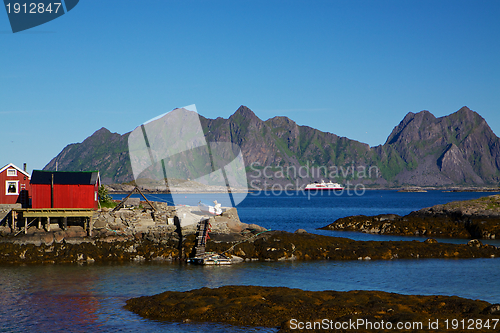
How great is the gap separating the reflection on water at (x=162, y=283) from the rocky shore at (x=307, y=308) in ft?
2.81

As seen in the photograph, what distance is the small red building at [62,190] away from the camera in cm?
3850

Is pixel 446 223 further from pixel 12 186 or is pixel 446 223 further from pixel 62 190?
pixel 12 186

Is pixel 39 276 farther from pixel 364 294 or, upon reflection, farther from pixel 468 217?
pixel 468 217

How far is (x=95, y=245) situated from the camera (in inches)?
1391

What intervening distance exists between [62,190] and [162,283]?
17602mm

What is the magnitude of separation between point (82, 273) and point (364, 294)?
1843 cm

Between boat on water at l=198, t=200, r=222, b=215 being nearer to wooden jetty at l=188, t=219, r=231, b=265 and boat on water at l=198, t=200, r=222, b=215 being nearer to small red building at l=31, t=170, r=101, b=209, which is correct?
wooden jetty at l=188, t=219, r=231, b=265

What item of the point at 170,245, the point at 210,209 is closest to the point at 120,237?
the point at 170,245

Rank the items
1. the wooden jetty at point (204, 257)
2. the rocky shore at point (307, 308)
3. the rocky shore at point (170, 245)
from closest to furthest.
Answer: the rocky shore at point (307, 308)
the wooden jetty at point (204, 257)
the rocky shore at point (170, 245)

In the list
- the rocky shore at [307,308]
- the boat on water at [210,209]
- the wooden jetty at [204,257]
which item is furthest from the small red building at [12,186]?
the rocky shore at [307,308]

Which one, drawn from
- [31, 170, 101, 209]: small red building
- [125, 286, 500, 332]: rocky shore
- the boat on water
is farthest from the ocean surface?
the boat on water

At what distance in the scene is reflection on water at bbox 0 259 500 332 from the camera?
741 inches

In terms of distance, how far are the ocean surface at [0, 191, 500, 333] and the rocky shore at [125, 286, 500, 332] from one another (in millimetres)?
822

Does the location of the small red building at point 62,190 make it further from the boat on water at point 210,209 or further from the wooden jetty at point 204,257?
the wooden jetty at point 204,257
